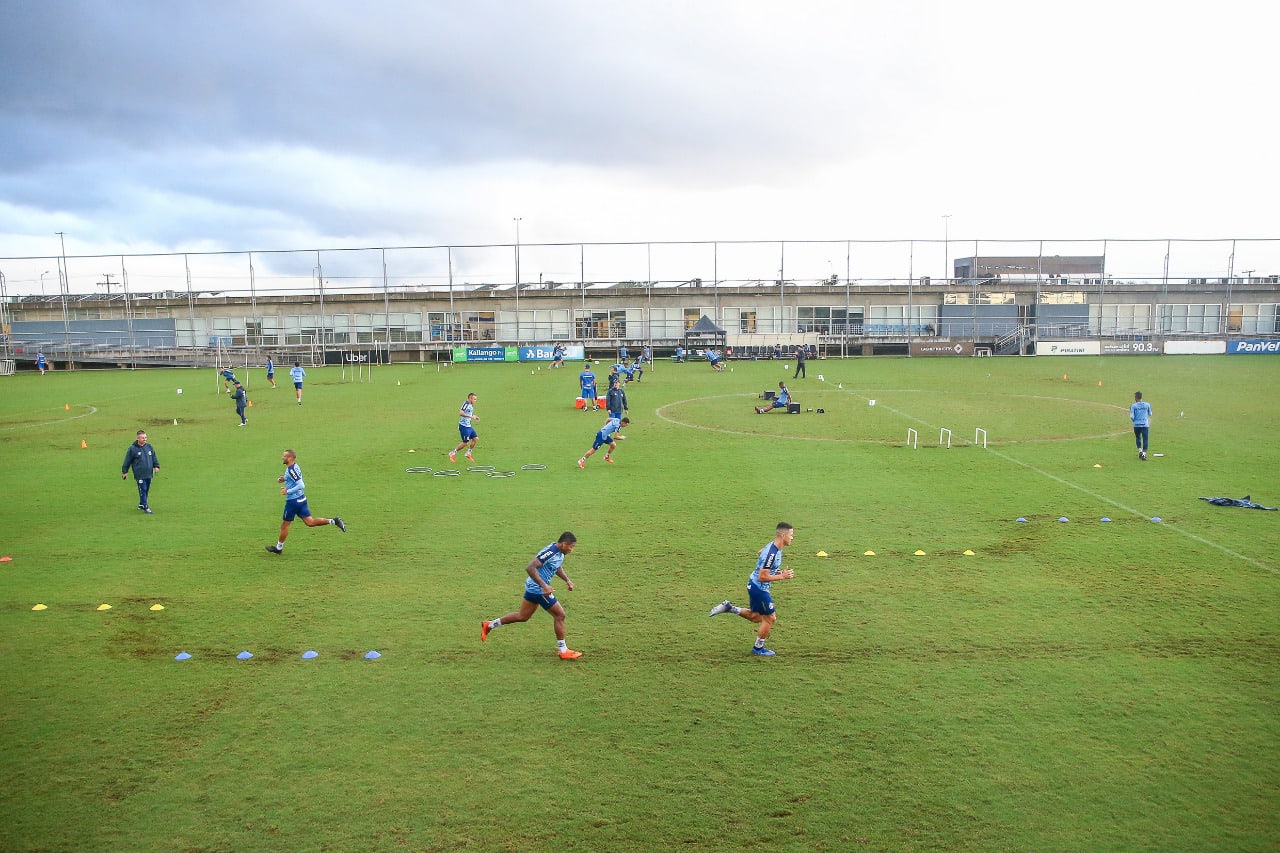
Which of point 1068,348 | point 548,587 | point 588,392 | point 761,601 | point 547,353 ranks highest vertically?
point 547,353

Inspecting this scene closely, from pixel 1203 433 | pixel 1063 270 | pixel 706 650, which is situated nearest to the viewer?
pixel 706 650

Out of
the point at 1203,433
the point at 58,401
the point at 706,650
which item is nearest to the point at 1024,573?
the point at 706,650

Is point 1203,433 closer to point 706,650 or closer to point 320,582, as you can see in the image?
point 706,650

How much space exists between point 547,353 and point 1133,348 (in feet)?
168

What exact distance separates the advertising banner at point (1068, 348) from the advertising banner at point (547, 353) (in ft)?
133

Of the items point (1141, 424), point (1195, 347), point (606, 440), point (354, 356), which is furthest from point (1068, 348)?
point (354, 356)

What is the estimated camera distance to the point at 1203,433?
93.1 ft

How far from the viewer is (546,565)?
1079 cm

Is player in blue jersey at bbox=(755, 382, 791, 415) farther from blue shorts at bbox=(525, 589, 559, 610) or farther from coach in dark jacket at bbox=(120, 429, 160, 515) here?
blue shorts at bbox=(525, 589, 559, 610)

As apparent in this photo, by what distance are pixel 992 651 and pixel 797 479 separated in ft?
36.1

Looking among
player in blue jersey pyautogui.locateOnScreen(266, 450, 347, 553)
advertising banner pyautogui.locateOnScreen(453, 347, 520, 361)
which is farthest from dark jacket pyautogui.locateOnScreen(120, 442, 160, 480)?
advertising banner pyautogui.locateOnScreen(453, 347, 520, 361)

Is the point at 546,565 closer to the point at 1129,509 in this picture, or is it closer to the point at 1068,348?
the point at 1129,509

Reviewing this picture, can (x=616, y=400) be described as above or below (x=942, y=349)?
above

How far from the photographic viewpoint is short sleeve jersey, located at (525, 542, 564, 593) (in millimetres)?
10711
